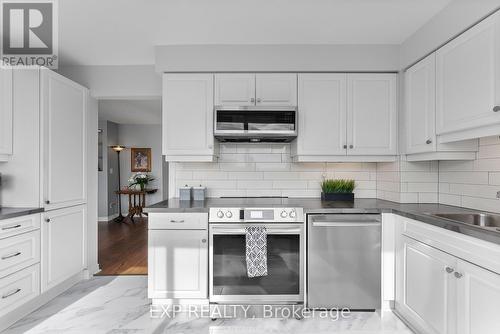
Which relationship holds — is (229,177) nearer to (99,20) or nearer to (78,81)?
(99,20)

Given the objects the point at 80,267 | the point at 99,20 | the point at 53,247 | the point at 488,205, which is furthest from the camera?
the point at 80,267

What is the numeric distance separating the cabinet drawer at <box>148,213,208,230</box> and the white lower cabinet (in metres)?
1.64

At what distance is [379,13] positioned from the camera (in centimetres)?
219

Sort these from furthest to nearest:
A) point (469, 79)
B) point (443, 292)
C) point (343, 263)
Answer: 1. point (343, 263)
2. point (469, 79)
3. point (443, 292)

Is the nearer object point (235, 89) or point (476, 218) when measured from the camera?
point (476, 218)

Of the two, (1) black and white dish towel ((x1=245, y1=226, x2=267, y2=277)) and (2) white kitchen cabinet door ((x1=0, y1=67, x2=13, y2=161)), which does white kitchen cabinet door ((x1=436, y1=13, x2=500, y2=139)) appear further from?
(2) white kitchen cabinet door ((x1=0, y1=67, x2=13, y2=161))

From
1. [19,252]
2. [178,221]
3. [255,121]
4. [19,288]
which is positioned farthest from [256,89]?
[19,288]

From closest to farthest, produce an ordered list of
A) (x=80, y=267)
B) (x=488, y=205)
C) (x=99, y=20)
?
(x=488, y=205) → (x=99, y=20) → (x=80, y=267)

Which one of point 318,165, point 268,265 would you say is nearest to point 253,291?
point 268,265

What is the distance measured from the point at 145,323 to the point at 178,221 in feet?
2.77

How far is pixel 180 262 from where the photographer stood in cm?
240

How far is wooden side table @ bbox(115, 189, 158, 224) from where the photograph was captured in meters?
6.75

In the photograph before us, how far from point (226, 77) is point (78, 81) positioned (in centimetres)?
179

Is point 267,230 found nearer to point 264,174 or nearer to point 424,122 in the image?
point 264,174
